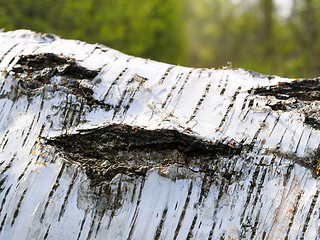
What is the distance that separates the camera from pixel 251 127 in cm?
132

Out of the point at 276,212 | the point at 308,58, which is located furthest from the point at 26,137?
the point at 308,58

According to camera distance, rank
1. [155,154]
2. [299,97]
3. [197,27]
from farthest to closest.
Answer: [197,27], [299,97], [155,154]

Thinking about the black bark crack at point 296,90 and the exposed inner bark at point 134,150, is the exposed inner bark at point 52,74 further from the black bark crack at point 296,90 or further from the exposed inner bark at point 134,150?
the black bark crack at point 296,90

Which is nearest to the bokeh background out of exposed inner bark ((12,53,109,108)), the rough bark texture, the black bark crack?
exposed inner bark ((12,53,109,108))

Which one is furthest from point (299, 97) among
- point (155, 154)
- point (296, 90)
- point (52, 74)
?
point (52, 74)

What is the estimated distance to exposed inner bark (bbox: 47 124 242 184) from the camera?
125cm

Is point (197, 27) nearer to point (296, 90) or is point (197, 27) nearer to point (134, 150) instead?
point (296, 90)

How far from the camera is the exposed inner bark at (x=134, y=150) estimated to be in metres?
1.25

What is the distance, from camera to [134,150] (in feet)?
4.43

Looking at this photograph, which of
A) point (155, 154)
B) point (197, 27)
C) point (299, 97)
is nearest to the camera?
point (155, 154)

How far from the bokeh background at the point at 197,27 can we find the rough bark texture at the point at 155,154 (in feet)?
23.1

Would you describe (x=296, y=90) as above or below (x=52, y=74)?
above

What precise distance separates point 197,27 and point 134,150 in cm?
1784

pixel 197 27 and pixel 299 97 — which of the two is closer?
pixel 299 97
